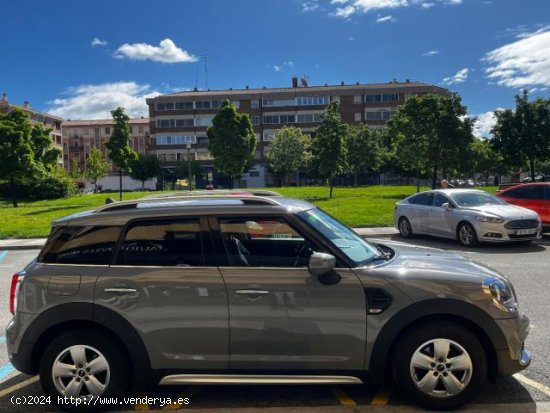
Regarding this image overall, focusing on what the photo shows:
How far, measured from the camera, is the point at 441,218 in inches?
475

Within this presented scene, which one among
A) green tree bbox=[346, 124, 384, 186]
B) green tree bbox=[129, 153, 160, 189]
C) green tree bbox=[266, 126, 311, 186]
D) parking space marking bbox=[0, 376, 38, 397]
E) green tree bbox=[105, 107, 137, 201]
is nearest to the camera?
parking space marking bbox=[0, 376, 38, 397]

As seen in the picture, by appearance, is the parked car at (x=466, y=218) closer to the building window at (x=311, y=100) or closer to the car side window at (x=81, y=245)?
the car side window at (x=81, y=245)

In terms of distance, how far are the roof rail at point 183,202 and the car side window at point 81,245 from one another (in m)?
0.22

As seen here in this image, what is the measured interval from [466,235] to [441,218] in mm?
877

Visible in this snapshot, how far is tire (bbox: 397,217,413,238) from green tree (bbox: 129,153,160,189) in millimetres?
66623

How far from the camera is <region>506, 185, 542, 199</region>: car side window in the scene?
1266cm

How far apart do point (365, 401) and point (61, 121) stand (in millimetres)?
123566

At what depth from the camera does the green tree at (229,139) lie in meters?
39.9

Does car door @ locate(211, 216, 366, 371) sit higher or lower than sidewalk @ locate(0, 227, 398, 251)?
higher

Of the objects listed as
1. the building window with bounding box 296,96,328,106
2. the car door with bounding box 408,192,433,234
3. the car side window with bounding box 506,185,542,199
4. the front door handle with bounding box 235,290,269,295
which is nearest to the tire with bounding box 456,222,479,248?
the car door with bounding box 408,192,433,234

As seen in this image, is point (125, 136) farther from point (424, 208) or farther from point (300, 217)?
point (300, 217)

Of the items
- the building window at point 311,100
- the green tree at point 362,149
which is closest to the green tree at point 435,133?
the green tree at point 362,149

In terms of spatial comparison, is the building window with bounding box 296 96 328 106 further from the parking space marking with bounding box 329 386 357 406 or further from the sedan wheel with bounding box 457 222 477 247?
the parking space marking with bounding box 329 386 357 406

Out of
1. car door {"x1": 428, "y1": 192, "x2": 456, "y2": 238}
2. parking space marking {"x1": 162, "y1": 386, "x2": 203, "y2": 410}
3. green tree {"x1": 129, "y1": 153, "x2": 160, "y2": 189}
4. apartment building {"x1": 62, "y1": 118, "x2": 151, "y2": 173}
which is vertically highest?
apartment building {"x1": 62, "y1": 118, "x2": 151, "y2": 173}
